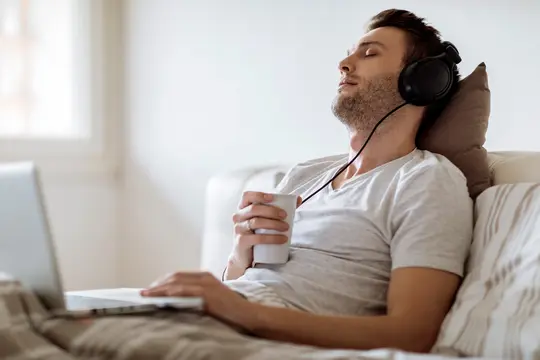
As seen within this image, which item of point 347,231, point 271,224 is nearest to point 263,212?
point 271,224

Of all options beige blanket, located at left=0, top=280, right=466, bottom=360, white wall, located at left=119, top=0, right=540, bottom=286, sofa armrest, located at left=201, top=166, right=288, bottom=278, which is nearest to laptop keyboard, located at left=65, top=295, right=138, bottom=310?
beige blanket, located at left=0, top=280, right=466, bottom=360

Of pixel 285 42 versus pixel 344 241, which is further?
pixel 285 42

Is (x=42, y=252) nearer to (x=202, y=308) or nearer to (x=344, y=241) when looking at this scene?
(x=202, y=308)

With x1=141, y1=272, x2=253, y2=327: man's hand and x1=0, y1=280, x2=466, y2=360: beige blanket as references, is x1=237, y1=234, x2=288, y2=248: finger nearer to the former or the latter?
x1=141, y1=272, x2=253, y2=327: man's hand

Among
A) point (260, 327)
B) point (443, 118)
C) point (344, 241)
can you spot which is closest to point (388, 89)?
point (443, 118)

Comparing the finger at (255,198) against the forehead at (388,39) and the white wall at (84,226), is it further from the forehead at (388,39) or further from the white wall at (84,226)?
the white wall at (84,226)

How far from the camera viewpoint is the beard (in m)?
1.61

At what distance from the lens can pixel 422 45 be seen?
64.5 inches

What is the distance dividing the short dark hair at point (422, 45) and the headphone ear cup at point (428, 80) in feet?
0.20

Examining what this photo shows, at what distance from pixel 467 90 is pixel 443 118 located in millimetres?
69

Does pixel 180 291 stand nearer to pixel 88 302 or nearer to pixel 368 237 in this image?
pixel 88 302

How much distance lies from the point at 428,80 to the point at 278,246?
A: 421 millimetres

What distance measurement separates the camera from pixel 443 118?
1586 millimetres

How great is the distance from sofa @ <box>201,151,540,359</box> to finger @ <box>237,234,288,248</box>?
336 millimetres
